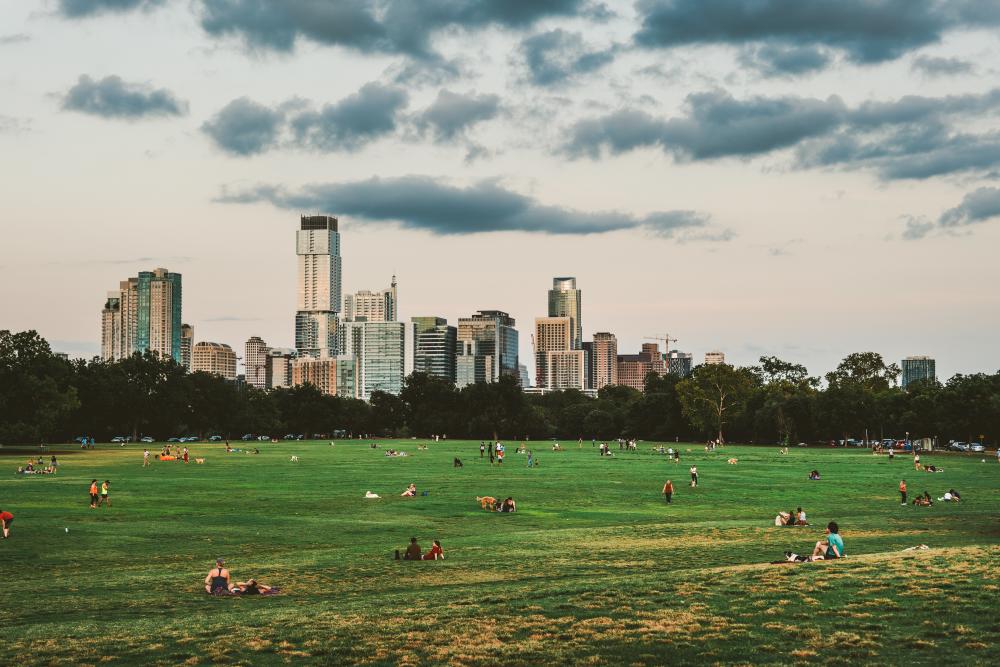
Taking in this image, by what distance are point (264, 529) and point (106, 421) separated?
15196cm

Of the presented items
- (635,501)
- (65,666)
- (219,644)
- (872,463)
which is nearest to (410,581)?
Result: (219,644)

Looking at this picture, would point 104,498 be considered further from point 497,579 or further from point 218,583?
point 497,579

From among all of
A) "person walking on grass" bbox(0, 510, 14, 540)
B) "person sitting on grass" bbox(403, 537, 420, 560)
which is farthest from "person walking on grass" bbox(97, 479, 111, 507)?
"person sitting on grass" bbox(403, 537, 420, 560)

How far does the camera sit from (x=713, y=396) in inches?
6781

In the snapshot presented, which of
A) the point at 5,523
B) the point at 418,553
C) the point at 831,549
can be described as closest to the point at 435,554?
the point at 418,553

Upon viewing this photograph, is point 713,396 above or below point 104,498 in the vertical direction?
above

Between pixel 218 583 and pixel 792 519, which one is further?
pixel 792 519

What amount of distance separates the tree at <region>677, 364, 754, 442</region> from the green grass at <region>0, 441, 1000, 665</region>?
10776 cm

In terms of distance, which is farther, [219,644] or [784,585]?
[784,585]

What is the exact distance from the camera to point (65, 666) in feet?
59.0

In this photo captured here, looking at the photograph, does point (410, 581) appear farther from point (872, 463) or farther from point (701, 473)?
point (872, 463)

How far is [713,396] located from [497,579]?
488 feet

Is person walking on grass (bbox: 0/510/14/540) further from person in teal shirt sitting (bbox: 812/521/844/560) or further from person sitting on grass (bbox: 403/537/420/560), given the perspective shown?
person in teal shirt sitting (bbox: 812/521/844/560)

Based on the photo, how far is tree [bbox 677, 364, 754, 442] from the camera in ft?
559
